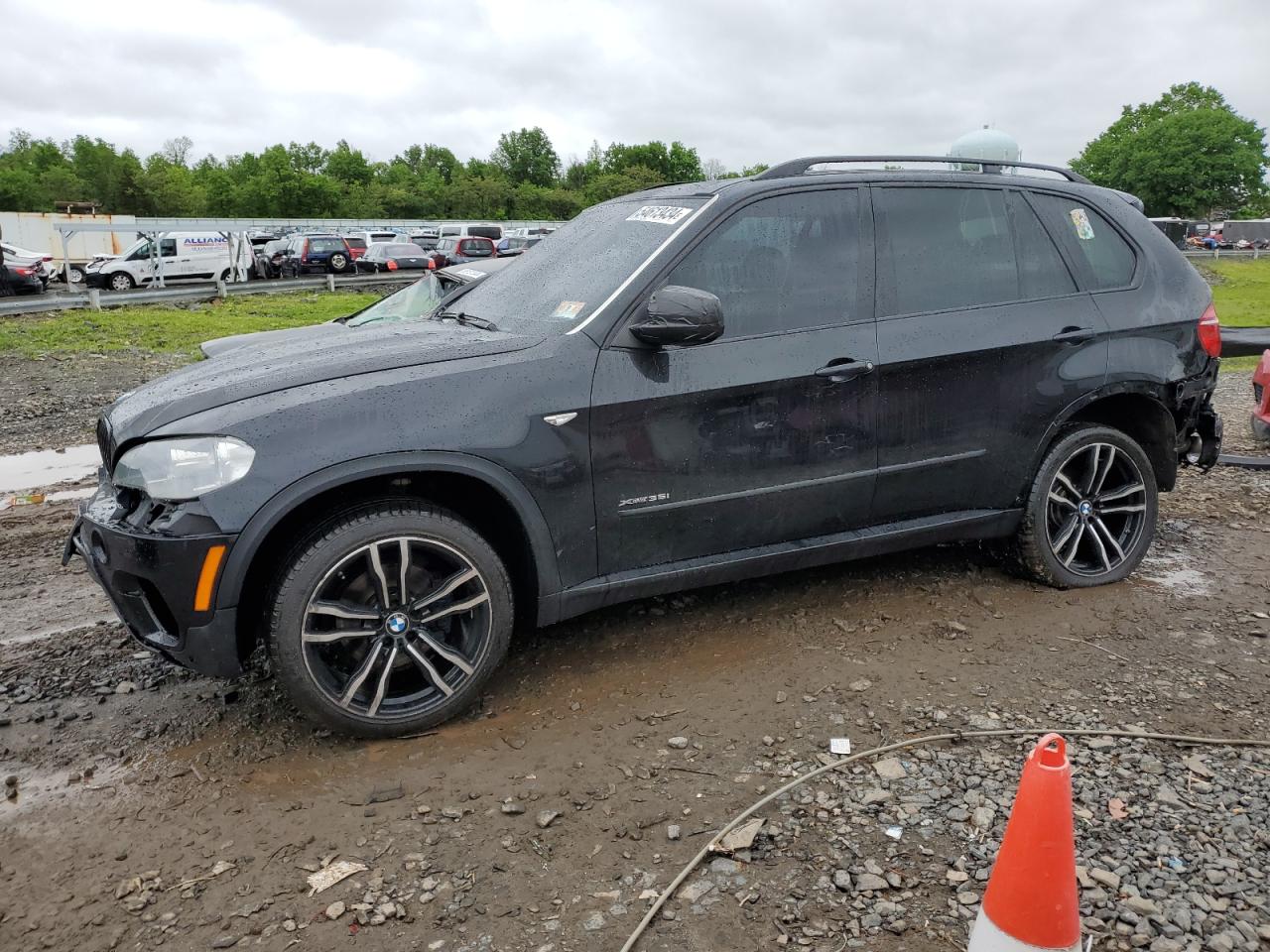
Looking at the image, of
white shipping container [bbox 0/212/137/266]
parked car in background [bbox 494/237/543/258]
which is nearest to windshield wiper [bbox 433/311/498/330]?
parked car in background [bbox 494/237/543/258]

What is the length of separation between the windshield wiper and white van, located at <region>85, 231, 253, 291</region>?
25.4 meters

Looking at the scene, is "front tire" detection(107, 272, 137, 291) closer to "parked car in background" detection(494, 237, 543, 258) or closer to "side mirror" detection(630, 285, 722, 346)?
"parked car in background" detection(494, 237, 543, 258)

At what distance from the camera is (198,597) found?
304 cm

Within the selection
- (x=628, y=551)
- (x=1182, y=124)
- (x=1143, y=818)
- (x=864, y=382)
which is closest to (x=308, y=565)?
(x=628, y=551)

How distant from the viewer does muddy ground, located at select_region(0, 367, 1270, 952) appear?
2.52m

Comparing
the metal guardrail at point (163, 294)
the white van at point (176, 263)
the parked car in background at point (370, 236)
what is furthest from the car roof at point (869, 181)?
the parked car in background at point (370, 236)

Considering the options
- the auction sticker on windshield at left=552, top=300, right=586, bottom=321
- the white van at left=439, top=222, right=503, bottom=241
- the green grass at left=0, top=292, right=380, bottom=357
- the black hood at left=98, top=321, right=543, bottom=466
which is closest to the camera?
the black hood at left=98, top=321, right=543, bottom=466

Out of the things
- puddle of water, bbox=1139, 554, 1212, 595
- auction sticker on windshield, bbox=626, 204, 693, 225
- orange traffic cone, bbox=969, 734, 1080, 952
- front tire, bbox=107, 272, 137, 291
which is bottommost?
puddle of water, bbox=1139, 554, 1212, 595

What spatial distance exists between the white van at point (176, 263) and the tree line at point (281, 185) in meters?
56.1

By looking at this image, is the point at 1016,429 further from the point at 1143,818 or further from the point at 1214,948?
the point at 1214,948

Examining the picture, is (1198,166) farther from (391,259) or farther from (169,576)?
(169,576)

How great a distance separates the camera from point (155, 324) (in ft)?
57.6

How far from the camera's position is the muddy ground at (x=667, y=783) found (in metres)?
2.52

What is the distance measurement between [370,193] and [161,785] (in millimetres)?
98614
